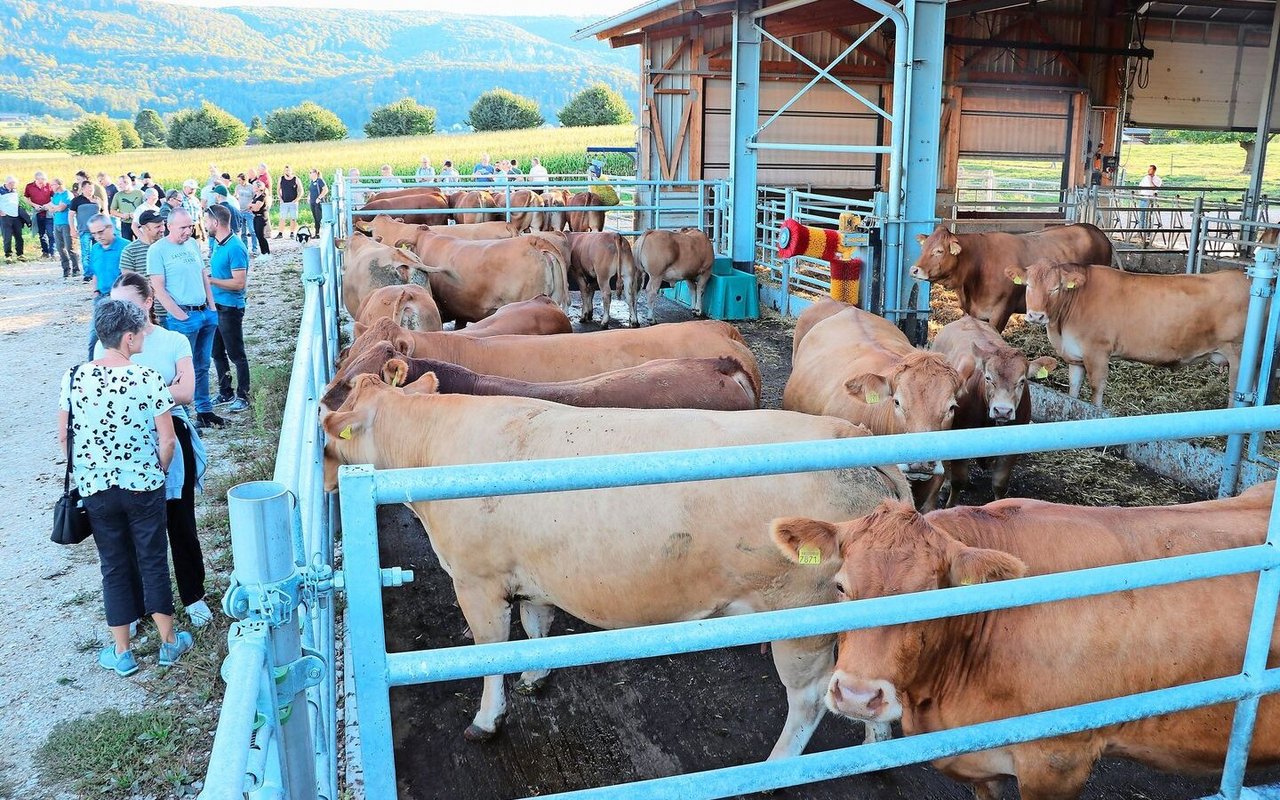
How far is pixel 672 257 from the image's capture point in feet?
42.6

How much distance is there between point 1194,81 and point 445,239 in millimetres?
16693

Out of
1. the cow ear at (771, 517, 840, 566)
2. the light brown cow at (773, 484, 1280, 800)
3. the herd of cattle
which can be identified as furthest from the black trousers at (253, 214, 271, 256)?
the light brown cow at (773, 484, 1280, 800)

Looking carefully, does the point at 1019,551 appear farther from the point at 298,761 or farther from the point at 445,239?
the point at 445,239

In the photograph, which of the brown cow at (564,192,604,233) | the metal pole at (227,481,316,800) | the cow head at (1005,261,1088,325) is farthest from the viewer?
the brown cow at (564,192,604,233)

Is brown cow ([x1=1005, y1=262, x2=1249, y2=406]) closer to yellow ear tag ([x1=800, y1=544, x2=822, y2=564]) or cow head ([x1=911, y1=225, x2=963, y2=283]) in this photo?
cow head ([x1=911, y1=225, x2=963, y2=283])

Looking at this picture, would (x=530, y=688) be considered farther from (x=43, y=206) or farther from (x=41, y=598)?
(x=43, y=206)

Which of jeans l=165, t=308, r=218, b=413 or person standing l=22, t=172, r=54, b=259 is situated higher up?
person standing l=22, t=172, r=54, b=259

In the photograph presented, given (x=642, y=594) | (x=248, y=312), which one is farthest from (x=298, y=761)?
(x=248, y=312)

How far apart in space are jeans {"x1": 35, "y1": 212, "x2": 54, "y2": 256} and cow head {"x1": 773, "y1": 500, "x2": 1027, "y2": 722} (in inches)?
→ 898

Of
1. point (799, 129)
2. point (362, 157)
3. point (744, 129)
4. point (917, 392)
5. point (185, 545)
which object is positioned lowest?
point (185, 545)

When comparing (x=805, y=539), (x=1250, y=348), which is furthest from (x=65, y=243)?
(x=805, y=539)

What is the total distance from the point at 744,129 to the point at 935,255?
4.46 metres

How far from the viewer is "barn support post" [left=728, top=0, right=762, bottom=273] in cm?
1348

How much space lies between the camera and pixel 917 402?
547cm
